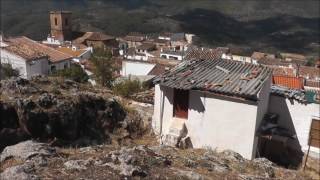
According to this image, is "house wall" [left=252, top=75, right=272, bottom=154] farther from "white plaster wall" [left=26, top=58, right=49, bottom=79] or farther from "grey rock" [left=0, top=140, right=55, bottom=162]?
"white plaster wall" [left=26, top=58, right=49, bottom=79]

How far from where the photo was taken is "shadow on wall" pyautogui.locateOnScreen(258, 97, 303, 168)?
1474 centimetres

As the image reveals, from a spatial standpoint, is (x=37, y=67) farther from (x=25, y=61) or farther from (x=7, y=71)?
(x=7, y=71)

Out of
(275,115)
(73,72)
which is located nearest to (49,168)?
(275,115)

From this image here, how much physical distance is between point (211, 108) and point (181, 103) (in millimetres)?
1211

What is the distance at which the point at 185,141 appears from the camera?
44.6ft

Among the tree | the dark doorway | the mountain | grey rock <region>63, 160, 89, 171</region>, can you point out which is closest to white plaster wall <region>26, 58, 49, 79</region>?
the tree

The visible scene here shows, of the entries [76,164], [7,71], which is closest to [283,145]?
[76,164]

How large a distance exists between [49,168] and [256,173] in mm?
5298

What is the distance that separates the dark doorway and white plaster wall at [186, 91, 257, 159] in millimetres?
198

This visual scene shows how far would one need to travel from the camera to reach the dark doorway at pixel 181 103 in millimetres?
13453

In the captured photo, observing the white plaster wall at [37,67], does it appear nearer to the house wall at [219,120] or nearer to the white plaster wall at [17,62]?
the white plaster wall at [17,62]

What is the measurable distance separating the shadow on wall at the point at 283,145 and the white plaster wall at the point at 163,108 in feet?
12.9

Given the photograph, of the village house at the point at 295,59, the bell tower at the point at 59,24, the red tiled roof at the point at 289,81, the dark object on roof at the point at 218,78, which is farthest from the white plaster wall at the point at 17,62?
the village house at the point at 295,59

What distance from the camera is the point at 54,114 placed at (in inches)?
A: 551
